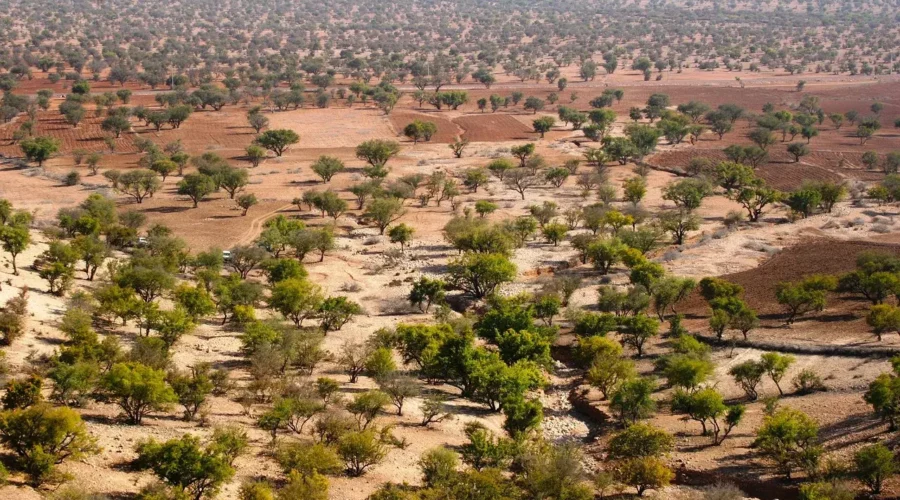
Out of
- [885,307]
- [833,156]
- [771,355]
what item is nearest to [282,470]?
[771,355]

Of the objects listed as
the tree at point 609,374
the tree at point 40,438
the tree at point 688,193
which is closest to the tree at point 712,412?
the tree at point 609,374

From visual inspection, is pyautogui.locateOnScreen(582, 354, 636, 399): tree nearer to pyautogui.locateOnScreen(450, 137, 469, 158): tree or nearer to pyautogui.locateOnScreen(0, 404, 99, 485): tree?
pyautogui.locateOnScreen(0, 404, 99, 485): tree

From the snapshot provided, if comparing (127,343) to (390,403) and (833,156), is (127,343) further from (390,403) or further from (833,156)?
(833,156)

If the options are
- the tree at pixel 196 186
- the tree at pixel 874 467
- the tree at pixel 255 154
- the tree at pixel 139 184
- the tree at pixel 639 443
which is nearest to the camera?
the tree at pixel 874 467

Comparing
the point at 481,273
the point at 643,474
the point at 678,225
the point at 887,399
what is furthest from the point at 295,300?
the point at 678,225

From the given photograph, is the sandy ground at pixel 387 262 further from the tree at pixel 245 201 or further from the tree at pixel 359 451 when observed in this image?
the tree at pixel 245 201

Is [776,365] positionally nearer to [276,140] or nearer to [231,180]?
[231,180]
